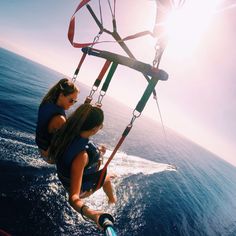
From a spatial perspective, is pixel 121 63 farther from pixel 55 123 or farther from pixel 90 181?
pixel 90 181

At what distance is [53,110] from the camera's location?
440 cm

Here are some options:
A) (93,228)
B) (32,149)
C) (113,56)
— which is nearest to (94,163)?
(113,56)

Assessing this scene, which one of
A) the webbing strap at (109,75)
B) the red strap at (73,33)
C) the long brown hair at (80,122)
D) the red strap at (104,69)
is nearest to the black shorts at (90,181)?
the long brown hair at (80,122)

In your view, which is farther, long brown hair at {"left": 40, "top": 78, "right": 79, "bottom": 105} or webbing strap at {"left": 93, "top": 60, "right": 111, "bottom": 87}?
long brown hair at {"left": 40, "top": 78, "right": 79, "bottom": 105}

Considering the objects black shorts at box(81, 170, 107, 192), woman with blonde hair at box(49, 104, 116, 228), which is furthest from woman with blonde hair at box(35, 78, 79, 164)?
black shorts at box(81, 170, 107, 192)

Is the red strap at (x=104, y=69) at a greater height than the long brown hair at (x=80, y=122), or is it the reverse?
the red strap at (x=104, y=69)

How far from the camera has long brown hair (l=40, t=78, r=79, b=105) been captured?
14.4 ft

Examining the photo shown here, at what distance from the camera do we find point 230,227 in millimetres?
29672

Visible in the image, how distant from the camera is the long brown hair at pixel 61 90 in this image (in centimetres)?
440

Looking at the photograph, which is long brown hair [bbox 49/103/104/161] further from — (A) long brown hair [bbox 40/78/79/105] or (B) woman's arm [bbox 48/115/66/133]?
(A) long brown hair [bbox 40/78/79/105]

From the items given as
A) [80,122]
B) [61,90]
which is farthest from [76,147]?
[61,90]

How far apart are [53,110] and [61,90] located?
48 centimetres

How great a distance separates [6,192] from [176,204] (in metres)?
20.2

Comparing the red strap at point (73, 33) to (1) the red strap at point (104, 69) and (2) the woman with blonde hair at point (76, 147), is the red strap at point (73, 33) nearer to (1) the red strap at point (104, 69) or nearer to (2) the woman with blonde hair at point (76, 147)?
(1) the red strap at point (104, 69)
